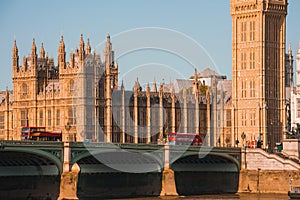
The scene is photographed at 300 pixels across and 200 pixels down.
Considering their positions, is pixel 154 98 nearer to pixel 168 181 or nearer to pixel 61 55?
pixel 61 55

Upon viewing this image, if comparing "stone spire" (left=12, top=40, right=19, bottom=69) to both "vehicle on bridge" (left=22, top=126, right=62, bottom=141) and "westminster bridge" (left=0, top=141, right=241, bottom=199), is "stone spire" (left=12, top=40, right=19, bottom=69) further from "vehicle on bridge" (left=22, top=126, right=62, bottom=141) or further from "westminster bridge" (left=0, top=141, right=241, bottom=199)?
"westminster bridge" (left=0, top=141, right=241, bottom=199)

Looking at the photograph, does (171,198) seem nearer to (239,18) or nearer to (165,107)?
(165,107)

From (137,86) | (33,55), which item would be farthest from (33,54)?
(137,86)

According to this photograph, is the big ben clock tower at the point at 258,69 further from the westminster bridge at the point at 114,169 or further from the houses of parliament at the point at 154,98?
the westminster bridge at the point at 114,169

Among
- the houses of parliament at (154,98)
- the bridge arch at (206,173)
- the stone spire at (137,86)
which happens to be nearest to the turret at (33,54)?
the houses of parliament at (154,98)

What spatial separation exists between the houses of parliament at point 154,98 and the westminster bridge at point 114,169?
14279mm

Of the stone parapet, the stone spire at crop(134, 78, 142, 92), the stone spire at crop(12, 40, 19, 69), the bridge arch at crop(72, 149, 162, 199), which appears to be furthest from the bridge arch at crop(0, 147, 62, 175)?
the stone spire at crop(134, 78, 142, 92)

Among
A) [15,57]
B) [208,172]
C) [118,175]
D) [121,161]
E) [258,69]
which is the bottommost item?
[208,172]

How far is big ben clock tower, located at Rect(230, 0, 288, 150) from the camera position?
143 metres

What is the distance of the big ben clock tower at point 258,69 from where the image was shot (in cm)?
14262

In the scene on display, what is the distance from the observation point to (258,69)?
14275cm

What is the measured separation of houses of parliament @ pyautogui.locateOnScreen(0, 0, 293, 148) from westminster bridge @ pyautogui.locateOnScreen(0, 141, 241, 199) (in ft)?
46.8

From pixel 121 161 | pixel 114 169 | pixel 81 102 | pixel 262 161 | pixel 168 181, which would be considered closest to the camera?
pixel 114 169

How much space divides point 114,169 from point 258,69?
45.3m
